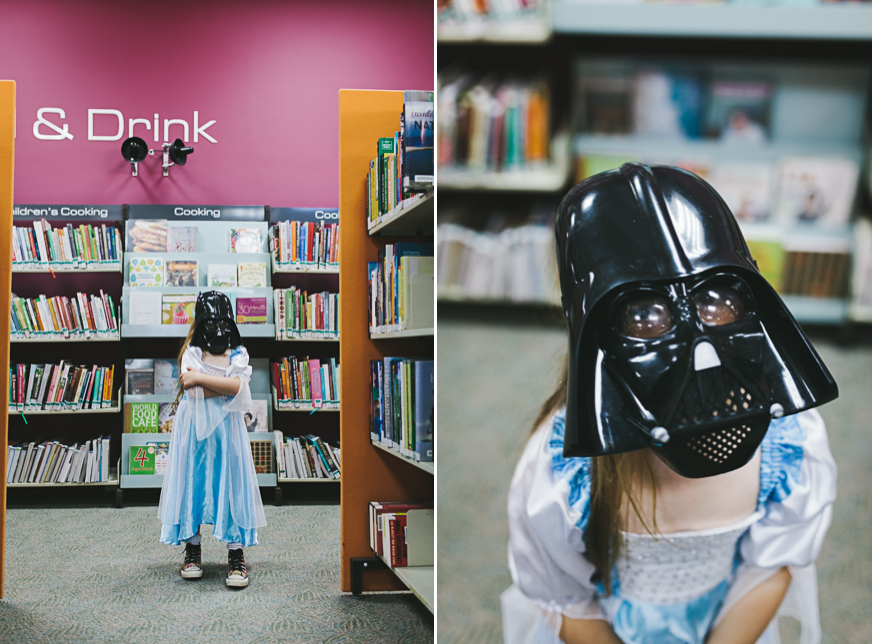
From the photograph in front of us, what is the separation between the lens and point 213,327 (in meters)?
2.44

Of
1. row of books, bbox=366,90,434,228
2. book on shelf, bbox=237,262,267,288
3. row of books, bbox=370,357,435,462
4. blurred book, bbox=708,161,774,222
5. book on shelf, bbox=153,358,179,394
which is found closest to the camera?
blurred book, bbox=708,161,774,222

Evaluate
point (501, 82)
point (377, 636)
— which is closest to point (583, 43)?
point (501, 82)

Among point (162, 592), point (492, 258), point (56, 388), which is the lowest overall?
point (162, 592)

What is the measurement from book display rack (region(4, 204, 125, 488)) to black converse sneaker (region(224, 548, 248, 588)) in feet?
2.60

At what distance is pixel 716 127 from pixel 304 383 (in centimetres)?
284

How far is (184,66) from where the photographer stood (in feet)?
11.0

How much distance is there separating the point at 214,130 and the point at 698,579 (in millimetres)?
3337

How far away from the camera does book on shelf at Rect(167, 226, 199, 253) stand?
303 cm

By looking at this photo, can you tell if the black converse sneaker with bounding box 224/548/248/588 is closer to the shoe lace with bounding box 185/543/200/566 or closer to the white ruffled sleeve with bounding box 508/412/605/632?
the shoe lace with bounding box 185/543/200/566

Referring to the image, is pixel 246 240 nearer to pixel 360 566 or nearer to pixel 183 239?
pixel 183 239

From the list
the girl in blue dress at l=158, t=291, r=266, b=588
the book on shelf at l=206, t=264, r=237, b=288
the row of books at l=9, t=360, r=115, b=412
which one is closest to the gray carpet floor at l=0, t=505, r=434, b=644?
the girl in blue dress at l=158, t=291, r=266, b=588

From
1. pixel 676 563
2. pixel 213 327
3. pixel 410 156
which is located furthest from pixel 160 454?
pixel 676 563

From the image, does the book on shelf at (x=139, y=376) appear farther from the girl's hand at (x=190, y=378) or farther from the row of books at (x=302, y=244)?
the row of books at (x=302, y=244)

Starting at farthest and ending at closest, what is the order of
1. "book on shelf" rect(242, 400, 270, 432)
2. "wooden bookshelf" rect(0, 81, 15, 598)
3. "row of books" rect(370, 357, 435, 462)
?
"book on shelf" rect(242, 400, 270, 432)
"wooden bookshelf" rect(0, 81, 15, 598)
"row of books" rect(370, 357, 435, 462)
